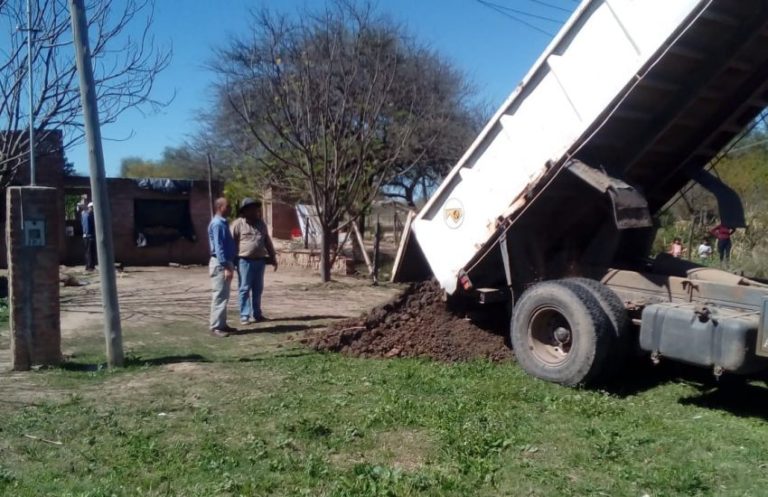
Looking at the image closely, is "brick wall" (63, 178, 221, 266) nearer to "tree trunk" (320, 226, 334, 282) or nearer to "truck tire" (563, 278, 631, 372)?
"tree trunk" (320, 226, 334, 282)

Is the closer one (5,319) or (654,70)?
(654,70)

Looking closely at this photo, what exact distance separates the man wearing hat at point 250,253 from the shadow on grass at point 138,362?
2.04m

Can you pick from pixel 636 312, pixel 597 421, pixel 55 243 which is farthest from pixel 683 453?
pixel 55 243

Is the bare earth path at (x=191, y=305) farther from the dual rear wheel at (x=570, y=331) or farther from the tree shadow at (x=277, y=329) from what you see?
the dual rear wheel at (x=570, y=331)

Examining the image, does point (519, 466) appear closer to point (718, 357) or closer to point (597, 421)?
point (597, 421)

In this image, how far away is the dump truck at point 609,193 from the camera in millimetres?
6465

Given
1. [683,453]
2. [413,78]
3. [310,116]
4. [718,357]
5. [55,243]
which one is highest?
[413,78]

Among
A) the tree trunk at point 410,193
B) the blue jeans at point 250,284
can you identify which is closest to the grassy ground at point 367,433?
the blue jeans at point 250,284

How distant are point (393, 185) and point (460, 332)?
17.2 metres

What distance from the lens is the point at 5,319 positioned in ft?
36.4

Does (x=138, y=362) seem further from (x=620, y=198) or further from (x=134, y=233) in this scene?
(x=134, y=233)

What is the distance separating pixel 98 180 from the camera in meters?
8.00

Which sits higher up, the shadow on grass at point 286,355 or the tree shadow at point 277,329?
the tree shadow at point 277,329

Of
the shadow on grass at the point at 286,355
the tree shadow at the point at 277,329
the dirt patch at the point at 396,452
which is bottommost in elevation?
the dirt patch at the point at 396,452
